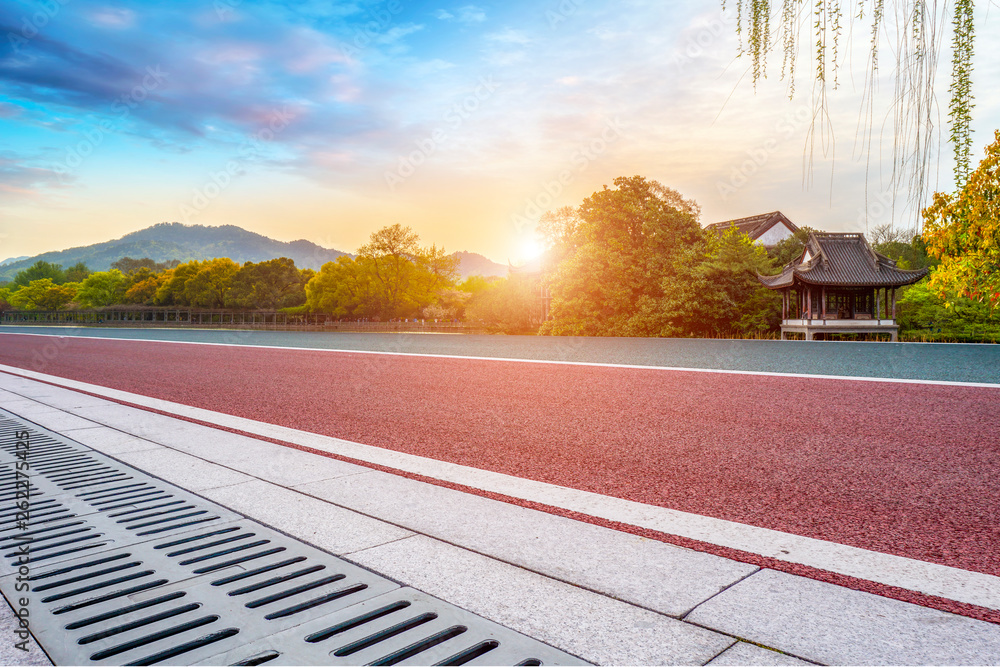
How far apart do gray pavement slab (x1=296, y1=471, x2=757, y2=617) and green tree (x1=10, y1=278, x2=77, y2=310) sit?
138 m

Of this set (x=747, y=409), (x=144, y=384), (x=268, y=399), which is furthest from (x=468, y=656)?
(x=144, y=384)

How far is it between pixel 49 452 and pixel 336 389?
512 cm

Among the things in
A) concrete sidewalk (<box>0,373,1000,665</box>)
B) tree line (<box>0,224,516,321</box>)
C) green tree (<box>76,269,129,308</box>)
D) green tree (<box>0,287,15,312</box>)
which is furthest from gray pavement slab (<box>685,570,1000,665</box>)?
green tree (<box>0,287,15,312</box>)

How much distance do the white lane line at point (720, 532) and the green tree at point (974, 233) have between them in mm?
17114

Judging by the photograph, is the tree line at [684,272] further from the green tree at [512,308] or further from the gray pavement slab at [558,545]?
the gray pavement slab at [558,545]

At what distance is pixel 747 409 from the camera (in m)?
8.04

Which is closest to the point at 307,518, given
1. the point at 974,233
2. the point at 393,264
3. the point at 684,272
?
the point at 974,233

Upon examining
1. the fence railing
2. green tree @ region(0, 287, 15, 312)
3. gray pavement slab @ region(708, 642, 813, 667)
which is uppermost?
green tree @ region(0, 287, 15, 312)

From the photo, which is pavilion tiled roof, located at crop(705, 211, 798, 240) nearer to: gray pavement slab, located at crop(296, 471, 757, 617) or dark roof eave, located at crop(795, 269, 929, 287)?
dark roof eave, located at crop(795, 269, 929, 287)

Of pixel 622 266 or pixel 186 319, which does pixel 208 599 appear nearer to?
pixel 622 266

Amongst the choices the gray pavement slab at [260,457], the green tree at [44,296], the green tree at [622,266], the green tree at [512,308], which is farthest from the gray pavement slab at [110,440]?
the green tree at [44,296]

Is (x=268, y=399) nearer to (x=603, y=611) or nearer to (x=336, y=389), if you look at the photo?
(x=336, y=389)

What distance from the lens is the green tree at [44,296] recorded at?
116 metres

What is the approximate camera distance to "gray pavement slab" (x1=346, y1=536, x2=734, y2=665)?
221 centimetres
